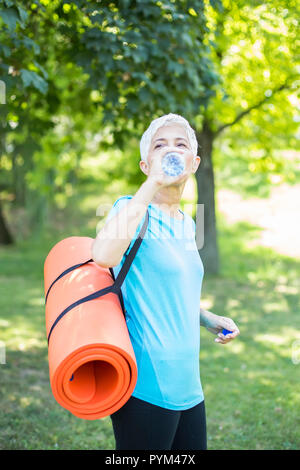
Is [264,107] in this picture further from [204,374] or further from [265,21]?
[204,374]

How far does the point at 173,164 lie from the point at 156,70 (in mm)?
3133

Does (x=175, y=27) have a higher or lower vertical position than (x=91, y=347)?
higher

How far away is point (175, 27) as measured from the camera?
4102mm

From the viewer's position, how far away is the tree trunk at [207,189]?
9.90 meters

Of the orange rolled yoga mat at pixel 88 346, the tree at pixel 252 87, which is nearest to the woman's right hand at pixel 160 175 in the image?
the orange rolled yoga mat at pixel 88 346

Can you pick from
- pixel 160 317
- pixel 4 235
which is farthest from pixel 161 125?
pixel 4 235

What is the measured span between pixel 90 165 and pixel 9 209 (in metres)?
5.14

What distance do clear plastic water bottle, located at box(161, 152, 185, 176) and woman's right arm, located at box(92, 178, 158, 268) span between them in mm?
71

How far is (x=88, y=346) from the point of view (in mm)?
1617

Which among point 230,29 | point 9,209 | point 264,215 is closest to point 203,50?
point 230,29

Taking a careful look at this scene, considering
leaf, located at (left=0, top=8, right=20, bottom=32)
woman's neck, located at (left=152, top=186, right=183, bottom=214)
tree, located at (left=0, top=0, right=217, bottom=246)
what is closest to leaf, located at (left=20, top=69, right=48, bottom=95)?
tree, located at (left=0, top=0, right=217, bottom=246)

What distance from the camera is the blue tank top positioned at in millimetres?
1801

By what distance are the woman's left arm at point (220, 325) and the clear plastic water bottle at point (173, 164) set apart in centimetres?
73

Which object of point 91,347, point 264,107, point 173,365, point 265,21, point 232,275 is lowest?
point 232,275
